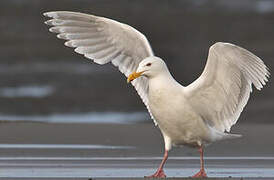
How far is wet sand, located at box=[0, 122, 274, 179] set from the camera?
528 inches

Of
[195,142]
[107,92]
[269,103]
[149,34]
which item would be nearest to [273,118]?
[269,103]

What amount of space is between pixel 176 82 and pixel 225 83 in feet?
1.86

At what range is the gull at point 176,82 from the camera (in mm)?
13070

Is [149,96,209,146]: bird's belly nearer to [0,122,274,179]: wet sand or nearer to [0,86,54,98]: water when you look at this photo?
[0,122,274,179]: wet sand

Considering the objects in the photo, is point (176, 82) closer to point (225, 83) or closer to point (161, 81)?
point (161, 81)

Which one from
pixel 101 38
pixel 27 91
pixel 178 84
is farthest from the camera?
pixel 27 91

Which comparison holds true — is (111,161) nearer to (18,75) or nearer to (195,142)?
(195,142)

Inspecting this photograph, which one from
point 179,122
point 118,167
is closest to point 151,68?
point 179,122

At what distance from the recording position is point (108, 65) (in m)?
21.8

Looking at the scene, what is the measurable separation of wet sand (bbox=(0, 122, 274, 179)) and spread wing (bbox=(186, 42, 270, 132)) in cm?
65

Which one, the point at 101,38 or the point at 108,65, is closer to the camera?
the point at 101,38

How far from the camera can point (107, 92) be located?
68.8 ft

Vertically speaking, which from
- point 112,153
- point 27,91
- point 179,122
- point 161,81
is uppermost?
point 161,81

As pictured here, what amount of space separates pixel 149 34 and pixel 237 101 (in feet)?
32.6
